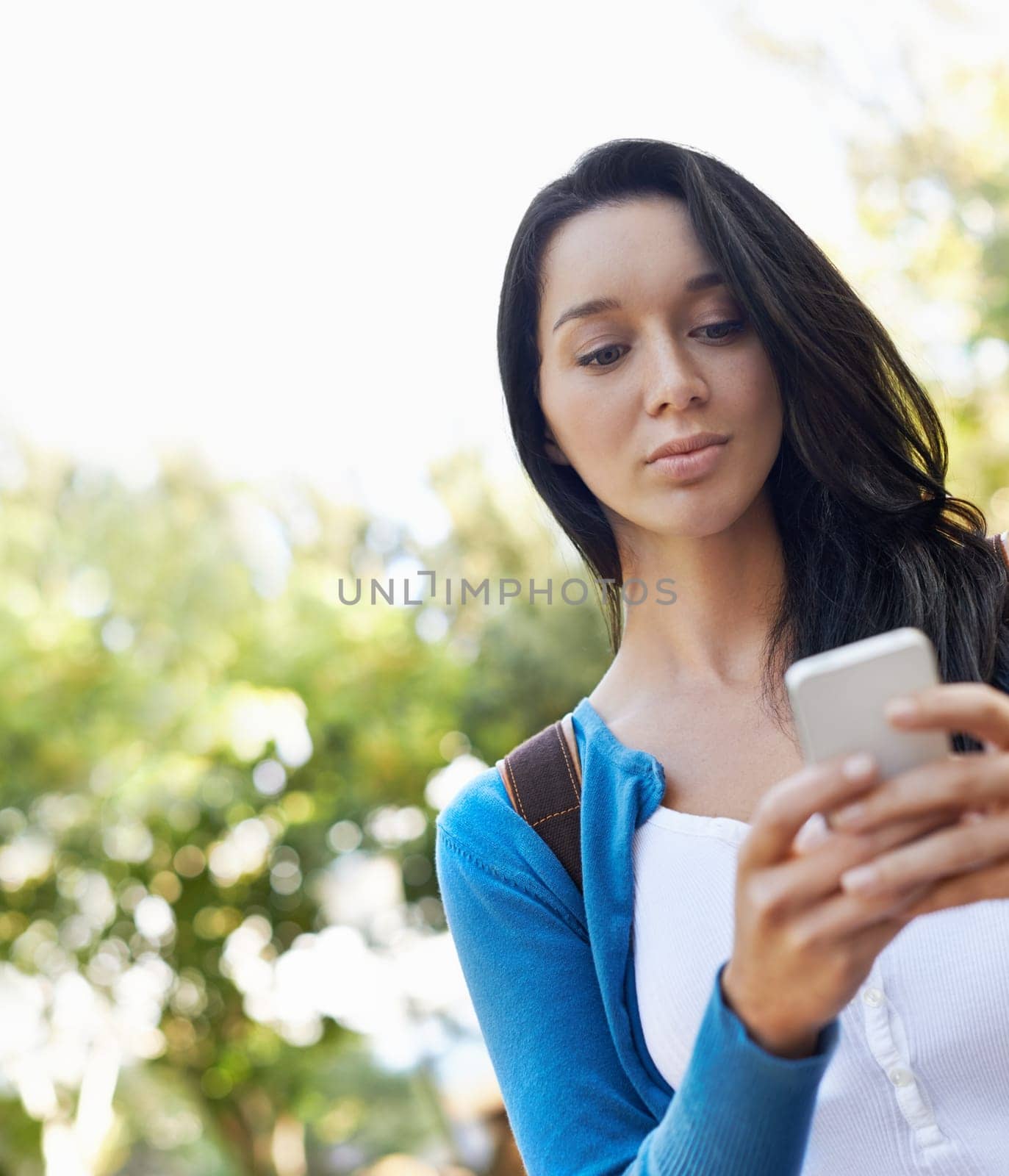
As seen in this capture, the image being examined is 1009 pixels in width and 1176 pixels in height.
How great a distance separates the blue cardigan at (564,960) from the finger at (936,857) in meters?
0.38

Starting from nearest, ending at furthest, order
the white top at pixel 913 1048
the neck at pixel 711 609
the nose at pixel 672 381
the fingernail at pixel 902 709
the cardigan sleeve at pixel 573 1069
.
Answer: the fingernail at pixel 902 709
the cardigan sleeve at pixel 573 1069
the white top at pixel 913 1048
the nose at pixel 672 381
the neck at pixel 711 609

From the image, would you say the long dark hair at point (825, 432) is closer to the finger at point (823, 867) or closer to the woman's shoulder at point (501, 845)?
the woman's shoulder at point (501, 845)

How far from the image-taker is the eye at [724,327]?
1.47m

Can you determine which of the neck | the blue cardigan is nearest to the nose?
the neck

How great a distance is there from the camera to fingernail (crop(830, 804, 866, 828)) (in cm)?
82

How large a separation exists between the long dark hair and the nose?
105 millimetres

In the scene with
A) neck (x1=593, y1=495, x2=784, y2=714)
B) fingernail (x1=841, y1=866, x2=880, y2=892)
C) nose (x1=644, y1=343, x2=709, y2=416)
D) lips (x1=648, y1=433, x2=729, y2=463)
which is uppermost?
nose (x1=644, y1=343, x2=709, y2=416)

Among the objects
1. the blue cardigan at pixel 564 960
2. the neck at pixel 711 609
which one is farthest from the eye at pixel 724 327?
the blue cardigan at pixel 564 960

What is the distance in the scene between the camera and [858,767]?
0.81 metres

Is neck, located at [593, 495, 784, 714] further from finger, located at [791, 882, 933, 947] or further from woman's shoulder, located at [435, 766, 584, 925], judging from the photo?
finger, located at [791, 882, 933, 947]

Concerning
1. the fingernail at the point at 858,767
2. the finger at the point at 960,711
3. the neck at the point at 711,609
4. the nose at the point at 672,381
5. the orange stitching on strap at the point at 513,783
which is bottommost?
the fingernail at the point at 858,767

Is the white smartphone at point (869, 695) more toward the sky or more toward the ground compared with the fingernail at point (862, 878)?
more toward the sky

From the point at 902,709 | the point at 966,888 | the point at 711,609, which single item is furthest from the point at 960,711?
the point at 711,609

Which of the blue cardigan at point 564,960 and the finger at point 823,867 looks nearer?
the finger at point 823,867
